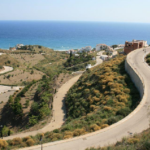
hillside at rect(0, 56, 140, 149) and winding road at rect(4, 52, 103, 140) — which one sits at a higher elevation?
hillside at rect(0, 56, 140, 149)

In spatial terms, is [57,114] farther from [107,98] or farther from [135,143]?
[135,143]

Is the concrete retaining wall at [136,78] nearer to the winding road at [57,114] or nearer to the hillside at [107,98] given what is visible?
the hillside at [107,98]

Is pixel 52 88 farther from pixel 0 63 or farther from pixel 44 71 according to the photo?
pixel 0 63

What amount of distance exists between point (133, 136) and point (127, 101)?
5.98m

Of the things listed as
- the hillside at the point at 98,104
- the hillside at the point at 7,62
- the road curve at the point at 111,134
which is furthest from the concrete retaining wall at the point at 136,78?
the hillside at the point at 7,62

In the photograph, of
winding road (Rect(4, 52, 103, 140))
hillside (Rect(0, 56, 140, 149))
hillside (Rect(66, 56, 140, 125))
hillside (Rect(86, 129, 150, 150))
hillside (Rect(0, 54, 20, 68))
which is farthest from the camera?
hillside (Rect(0, 54, 20, 68))

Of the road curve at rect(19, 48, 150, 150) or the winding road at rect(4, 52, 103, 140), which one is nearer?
the road curve at rect(19, 48, 150, 150)

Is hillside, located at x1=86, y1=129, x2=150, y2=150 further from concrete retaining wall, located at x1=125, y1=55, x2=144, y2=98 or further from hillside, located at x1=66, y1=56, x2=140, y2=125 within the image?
concrete retaining wall, located at x1=125, y1=55, x2=144, y2=98

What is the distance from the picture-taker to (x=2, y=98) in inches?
1085

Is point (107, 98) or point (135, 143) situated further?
point (107, 98)

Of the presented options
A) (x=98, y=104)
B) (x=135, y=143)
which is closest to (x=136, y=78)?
(x=98, y=104)

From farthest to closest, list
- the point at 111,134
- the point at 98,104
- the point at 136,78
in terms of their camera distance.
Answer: the point at 136,78 → the point at 98,104 → the point at 111,134

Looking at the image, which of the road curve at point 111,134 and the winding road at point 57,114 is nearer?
the road curve at point 111,134

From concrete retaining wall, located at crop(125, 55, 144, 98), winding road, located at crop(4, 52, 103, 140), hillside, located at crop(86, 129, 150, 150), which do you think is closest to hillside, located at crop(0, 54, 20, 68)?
winding road, located at crop(4, 52, 103, 140)
